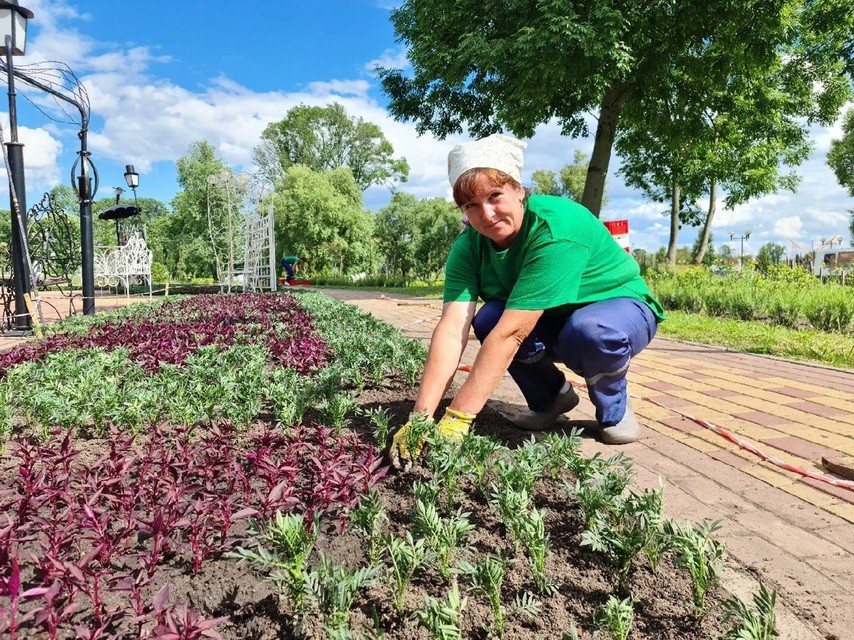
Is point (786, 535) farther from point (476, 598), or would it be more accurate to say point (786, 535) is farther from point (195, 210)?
point (195, 210)

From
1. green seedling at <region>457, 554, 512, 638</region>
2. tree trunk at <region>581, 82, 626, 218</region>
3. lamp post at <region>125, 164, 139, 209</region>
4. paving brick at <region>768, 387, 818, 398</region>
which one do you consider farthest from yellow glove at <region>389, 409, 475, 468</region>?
lamp post at <region>125, 164, 139, 209</region>

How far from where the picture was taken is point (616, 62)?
33.0 ft

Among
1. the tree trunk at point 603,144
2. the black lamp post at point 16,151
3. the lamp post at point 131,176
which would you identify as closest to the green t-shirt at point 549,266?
the black lamp post at point 16,151

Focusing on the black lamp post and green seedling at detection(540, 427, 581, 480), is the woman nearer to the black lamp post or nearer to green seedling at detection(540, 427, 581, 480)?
green seedling at detection(540, 427, 581, 480)

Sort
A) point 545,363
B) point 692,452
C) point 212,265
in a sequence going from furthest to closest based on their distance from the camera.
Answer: point 212,265, point 545,363, point 692,452

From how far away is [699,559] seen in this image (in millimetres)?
1419

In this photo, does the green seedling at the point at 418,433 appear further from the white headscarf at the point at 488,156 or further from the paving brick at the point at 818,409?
the paving brick at the point at 818,409

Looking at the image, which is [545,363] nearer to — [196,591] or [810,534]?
[810,534]

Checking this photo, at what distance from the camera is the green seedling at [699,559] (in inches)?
55.5

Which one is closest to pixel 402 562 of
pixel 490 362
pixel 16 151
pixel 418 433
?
pixel 418 433

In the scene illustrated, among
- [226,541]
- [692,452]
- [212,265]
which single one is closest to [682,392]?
[692,452]

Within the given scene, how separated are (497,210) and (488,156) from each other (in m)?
0.23

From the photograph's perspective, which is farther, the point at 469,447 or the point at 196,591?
the point at 469,447

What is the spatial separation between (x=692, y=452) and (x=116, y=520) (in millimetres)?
2542
